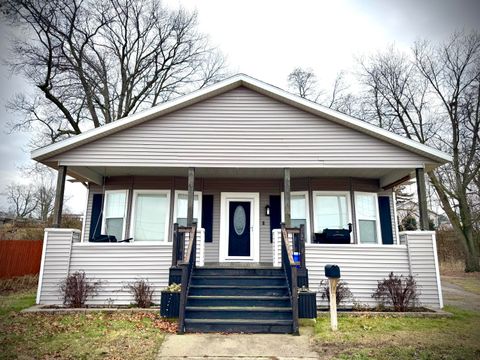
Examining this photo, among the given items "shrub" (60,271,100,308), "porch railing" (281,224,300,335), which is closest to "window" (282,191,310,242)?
"porch railing" (281,224,300,335)

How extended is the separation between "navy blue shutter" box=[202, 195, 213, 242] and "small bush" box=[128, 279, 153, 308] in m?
2.46

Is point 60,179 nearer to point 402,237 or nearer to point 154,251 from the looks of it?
point 154,251

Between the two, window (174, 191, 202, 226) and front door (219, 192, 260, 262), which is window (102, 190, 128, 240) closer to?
window (174, 191, 202, 226)

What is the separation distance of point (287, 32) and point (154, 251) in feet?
47.1

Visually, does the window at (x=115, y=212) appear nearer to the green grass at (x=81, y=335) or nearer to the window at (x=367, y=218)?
the green grass at (x=81, y=335)

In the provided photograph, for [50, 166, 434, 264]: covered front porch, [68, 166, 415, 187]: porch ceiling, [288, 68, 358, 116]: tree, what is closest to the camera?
[68, 166, 415, 187]: porch ceiling

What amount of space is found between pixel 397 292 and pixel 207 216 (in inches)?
211

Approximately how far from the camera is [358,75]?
23.5 m

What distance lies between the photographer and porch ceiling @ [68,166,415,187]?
350 inches

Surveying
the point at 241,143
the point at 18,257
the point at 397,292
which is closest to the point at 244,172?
the point at 241,143

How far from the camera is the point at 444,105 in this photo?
66.0ft

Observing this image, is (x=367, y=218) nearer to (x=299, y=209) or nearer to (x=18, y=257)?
(x=299, y=209)

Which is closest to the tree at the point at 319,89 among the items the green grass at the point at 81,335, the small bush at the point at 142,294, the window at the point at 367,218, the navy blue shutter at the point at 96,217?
the window at the point at 367,218

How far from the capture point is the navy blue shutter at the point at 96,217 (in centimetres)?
990
